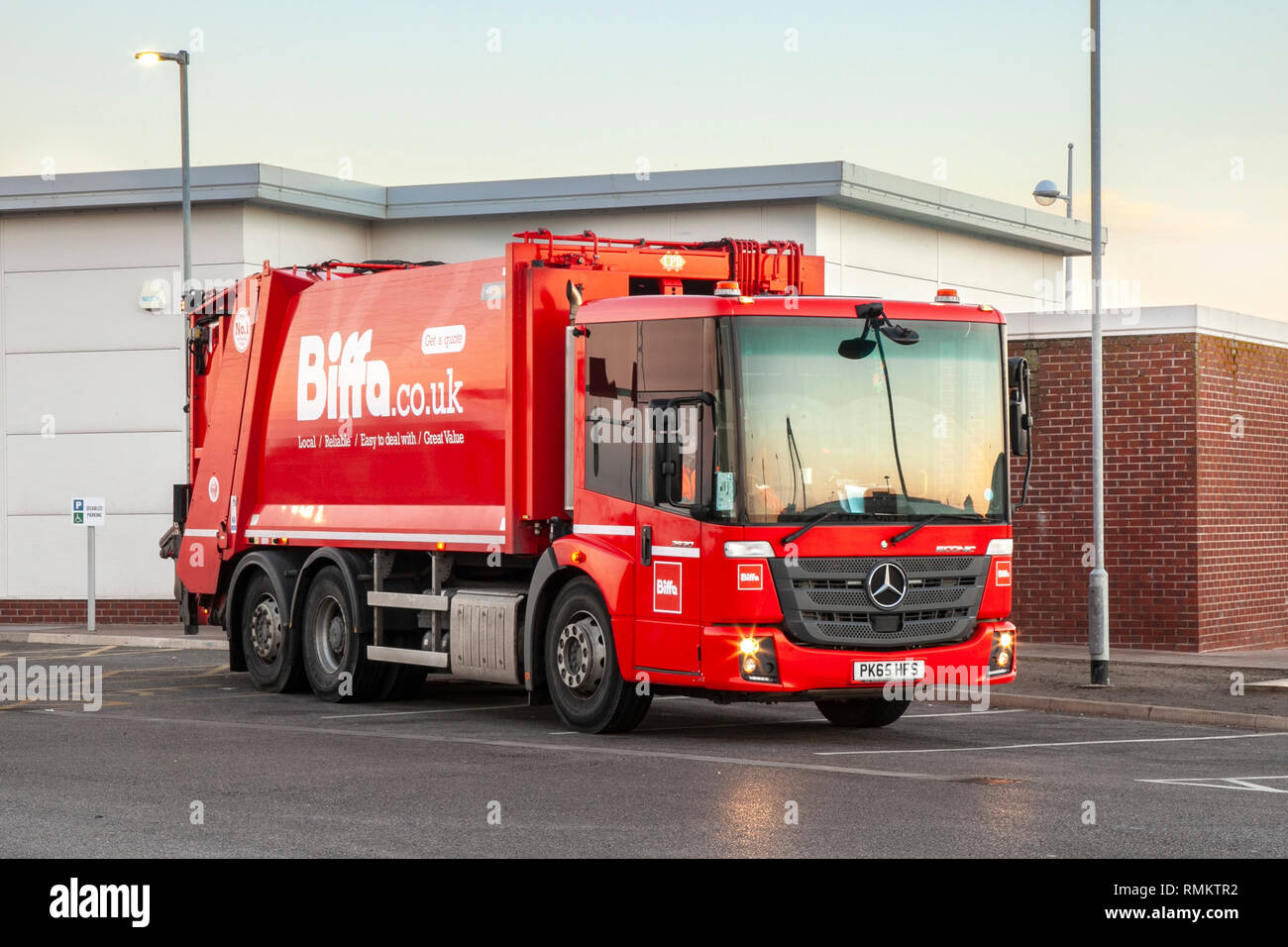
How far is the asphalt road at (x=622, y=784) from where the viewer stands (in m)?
8.97

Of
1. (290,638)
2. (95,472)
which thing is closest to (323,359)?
(290,638)

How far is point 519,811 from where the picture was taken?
9945 mm

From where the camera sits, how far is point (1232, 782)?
1131 cm

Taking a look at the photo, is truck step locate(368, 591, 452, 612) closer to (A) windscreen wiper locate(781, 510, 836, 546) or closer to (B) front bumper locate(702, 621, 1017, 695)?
(B) front bumper locate(702, 621, 1017, 695)

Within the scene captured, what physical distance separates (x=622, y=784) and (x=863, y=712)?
3.95 m

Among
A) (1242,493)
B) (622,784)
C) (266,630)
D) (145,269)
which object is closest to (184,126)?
(145,269)

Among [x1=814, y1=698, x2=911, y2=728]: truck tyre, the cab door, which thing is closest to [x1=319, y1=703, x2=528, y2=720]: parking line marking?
[x1=814, y1=698, x2=911, y2=728]: truck tyre

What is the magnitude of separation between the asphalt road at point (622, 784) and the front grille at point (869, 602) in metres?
0.82

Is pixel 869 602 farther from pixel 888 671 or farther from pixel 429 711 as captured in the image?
pixel 429 711

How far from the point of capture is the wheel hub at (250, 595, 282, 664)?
17312mm

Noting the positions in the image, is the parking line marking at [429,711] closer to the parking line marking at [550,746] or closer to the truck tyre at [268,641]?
the parking line marking at [550,746]

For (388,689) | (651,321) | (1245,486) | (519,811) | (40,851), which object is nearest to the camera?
(40,851)

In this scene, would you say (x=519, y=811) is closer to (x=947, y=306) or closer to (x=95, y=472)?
(x=947, y=306)
